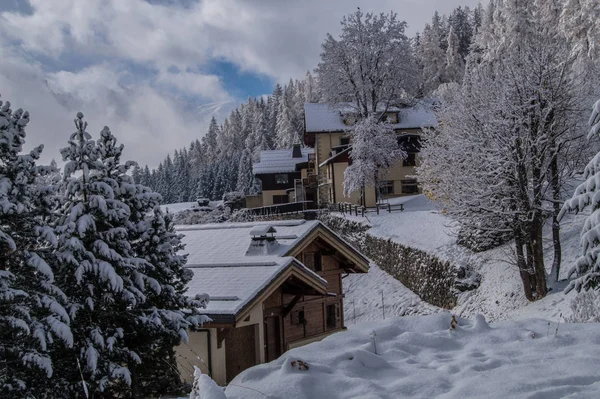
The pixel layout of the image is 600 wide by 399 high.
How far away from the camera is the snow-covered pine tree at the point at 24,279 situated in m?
7.46

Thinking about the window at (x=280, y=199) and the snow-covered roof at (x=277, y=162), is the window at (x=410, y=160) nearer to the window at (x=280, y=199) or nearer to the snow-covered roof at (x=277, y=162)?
the snow-covered roof at (x=277, y=162)

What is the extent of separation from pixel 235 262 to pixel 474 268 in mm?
12593

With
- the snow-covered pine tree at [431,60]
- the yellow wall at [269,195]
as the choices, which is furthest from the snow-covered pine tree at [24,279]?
the snow-covered pine tree at [431,60]

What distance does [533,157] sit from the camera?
59.2 feet

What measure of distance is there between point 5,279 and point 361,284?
27019mm

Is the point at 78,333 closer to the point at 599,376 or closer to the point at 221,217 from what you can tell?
the point at 599,376

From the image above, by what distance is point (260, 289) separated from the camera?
47.1 ft

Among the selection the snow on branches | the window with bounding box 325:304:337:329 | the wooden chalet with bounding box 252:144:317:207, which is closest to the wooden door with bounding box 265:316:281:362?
the window with bounding box 325:304:337:329

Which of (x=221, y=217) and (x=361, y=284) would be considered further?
(x=221, y=217)

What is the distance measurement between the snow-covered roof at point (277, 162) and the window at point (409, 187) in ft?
69.2

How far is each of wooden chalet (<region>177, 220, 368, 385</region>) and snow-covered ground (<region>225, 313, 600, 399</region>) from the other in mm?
6941

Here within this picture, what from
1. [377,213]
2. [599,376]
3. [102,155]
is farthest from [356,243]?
[599,376]

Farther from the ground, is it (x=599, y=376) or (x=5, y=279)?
(x=5, y=279)

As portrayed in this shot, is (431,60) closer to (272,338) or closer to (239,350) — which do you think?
(272,338)
